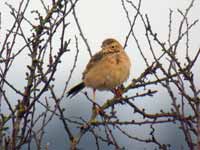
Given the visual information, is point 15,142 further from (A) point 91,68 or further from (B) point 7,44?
(A) point 91,68

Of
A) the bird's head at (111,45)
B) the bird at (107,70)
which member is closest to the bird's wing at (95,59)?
the bird at (107,70)

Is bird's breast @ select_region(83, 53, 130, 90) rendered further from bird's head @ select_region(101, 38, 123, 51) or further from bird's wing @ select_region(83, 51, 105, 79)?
bird's head @ select_region(101, 38, 123, 51)

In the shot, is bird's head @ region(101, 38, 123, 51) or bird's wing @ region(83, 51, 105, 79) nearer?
bird's wing @ region(83, 51, 105, 79)

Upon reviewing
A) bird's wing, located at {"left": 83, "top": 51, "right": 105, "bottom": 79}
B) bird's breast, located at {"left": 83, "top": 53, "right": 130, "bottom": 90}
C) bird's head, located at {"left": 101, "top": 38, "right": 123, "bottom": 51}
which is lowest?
bird's breast, located at {"left": 83, "top": 53, "right": 130, "bottom": 90}

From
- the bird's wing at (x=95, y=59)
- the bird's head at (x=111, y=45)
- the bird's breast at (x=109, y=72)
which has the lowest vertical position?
the bird's breast at (x=109, y=72)

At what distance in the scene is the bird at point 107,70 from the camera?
723 centimetres

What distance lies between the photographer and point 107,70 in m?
7.31

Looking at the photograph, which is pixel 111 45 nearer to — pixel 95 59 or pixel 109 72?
pixel 95 59

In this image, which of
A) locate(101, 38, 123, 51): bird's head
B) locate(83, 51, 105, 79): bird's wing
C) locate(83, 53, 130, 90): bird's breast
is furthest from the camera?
locate(101, 38, 123, 51): bird's head

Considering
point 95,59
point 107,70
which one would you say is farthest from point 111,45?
point 107,70

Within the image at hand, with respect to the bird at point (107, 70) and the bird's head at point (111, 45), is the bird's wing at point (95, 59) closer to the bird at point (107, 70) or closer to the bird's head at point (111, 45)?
the bird at point (107, 70)

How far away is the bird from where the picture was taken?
7234mm

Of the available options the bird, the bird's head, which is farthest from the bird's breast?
the bird's head

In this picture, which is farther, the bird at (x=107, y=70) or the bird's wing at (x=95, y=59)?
the bird's wing at (x=95, y=59)
